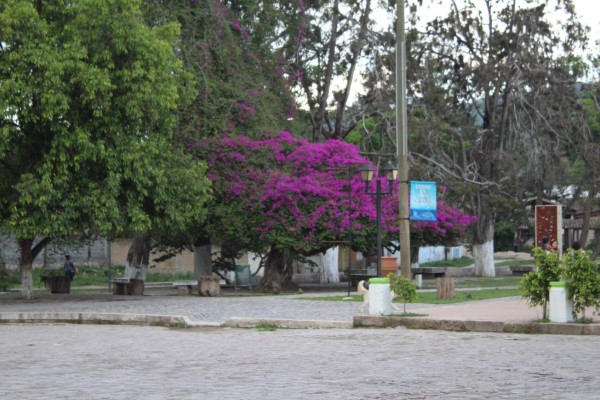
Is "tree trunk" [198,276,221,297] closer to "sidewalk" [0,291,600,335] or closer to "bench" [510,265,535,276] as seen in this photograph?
"sidewalk" [0,291,600,335]

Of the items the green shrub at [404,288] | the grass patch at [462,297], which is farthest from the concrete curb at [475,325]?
the grass patch at [462,297]

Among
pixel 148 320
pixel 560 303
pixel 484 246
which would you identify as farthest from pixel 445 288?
pixel 484 246

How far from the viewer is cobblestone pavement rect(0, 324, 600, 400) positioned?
30.0ft

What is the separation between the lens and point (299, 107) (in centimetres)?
3781

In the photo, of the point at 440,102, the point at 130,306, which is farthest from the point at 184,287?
the point at 440,102

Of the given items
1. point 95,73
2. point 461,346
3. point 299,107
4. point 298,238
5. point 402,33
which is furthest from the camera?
point 299,107

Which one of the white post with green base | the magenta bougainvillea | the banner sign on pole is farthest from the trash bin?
the magenta bougainvillea

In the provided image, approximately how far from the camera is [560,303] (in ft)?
50.3

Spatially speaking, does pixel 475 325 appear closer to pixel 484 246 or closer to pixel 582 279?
pixel 582 279

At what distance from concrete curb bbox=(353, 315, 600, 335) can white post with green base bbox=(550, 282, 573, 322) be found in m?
0.25

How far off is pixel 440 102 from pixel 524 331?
995 inches

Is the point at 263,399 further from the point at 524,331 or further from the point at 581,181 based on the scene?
the point at 581,181

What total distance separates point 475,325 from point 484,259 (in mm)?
28032

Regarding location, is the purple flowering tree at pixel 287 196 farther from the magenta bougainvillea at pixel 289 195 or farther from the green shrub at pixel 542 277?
the green shrub at pixel 542 277
